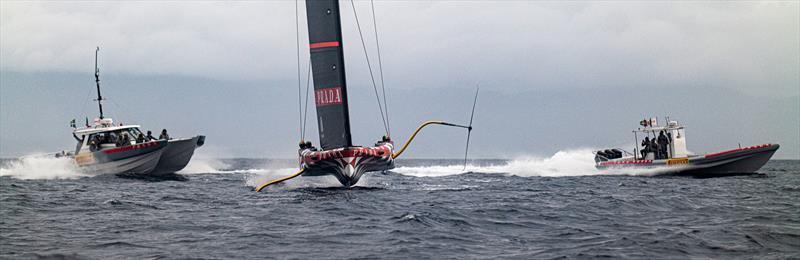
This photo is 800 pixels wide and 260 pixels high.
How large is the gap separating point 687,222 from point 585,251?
467cm

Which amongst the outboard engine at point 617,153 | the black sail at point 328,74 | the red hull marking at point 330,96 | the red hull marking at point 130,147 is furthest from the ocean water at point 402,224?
the outboard engine at point 617,153

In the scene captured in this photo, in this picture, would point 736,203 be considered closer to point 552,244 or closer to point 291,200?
point 552,244

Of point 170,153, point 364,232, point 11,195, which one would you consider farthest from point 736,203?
point 170,153

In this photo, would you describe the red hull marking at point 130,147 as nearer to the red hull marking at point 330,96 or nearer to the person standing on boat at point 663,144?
the red hull marking at point 330,96

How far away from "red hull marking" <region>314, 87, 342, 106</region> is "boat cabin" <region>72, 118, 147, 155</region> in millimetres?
17722

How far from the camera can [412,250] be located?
33.2 feet

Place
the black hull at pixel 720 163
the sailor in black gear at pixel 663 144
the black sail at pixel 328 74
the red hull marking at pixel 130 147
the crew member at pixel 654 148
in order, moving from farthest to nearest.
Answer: the red hull marking at pixel 130 147, the crew member at pixel 654 148, the sailor in black gear at pixel 663 144, the black hull at pixel 720 163, the black sail at pixel 328 74

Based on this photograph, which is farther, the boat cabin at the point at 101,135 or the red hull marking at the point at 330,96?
the boat cabin at the point at 101,135

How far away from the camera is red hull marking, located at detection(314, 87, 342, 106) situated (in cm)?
2264

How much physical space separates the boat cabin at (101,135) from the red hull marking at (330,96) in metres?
17.7

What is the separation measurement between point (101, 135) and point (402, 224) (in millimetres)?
28849

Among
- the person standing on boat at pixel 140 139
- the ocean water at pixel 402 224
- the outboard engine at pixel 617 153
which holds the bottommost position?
the ocean water at pixel 402 224

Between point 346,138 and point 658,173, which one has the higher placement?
point 346,138

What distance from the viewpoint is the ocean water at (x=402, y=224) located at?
33.0 feet
